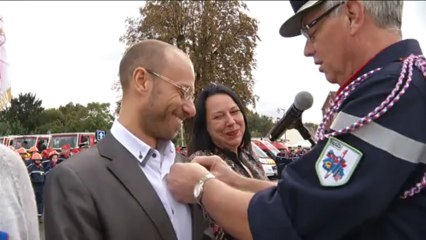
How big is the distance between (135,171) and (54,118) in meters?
82.9

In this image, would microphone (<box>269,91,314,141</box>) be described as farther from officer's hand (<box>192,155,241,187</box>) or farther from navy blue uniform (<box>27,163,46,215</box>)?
navy blue uniform (<box>27,163,46,215</box>)

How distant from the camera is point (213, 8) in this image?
1061 inches

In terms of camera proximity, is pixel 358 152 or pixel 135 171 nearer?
pixel 358 152

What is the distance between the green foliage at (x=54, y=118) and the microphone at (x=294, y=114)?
200 ft

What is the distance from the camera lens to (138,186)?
6.39 ft

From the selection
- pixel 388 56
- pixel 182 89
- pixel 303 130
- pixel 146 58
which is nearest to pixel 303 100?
pixel 303 130

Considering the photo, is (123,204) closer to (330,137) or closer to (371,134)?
(330,137)

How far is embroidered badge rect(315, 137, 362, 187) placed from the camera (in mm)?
1348

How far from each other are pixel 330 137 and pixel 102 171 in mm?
949

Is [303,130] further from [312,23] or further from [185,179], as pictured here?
[312,23]

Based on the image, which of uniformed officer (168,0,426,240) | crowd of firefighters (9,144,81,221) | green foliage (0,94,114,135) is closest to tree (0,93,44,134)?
green foliage (0,94,114,135)

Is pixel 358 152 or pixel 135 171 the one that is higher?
pixel 358 152

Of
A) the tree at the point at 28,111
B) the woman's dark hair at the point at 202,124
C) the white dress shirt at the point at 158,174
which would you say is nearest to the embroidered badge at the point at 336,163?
the white dress shirt at the point at 158,174

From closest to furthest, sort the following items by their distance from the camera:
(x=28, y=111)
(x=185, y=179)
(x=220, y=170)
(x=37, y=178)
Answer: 1. (x=185, y=179)
2. (x=220, y=170)
3. (x=37, y=178)
4. (x=28, y=111)
